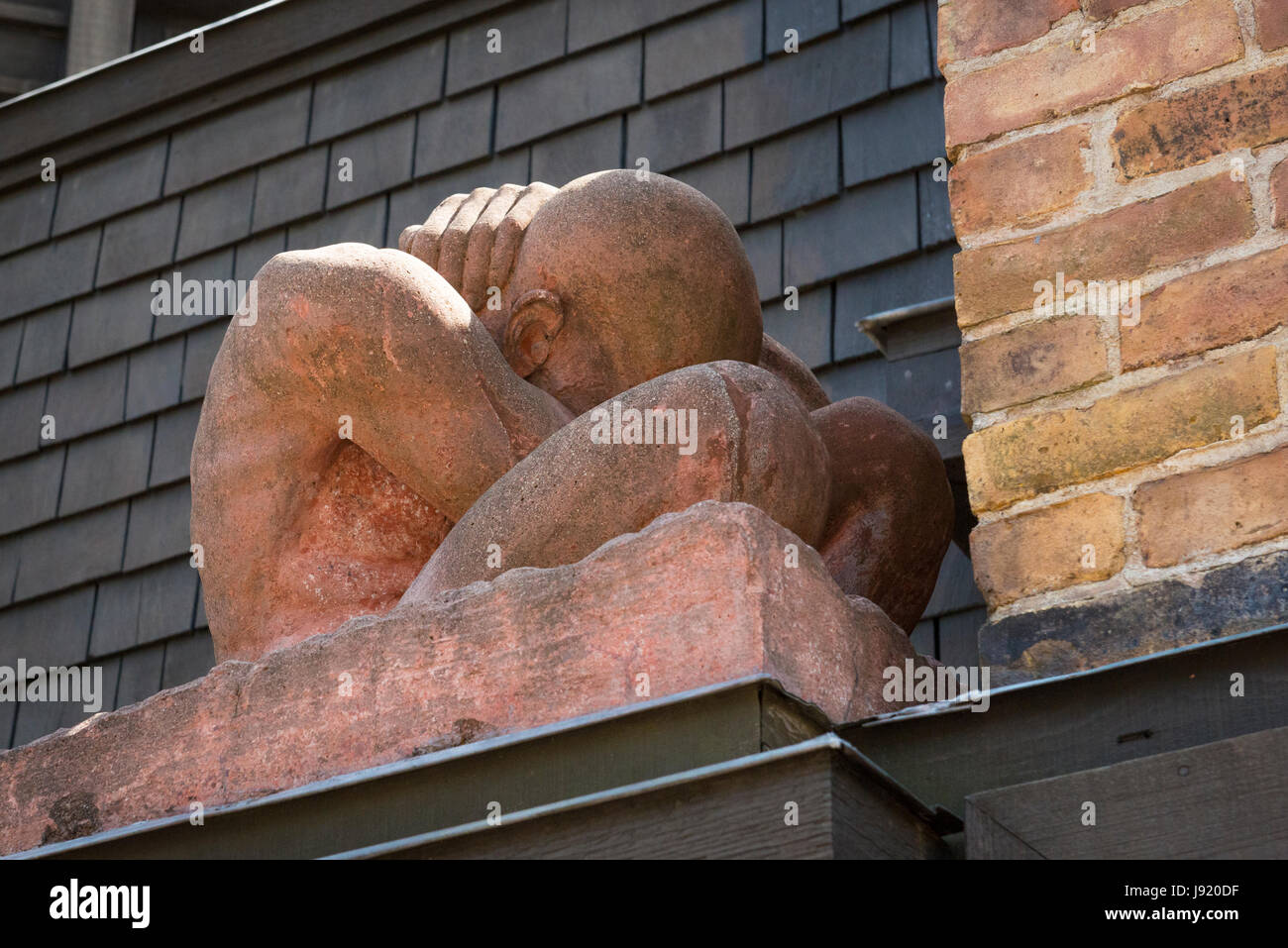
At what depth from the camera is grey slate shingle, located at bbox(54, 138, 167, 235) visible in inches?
263

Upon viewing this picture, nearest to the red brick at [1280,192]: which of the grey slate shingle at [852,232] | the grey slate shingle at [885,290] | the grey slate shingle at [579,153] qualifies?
the grey slate shingle at [885,290]

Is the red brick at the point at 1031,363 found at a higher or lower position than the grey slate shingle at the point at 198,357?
lower

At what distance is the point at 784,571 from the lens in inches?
84.7

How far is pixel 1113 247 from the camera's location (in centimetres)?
246

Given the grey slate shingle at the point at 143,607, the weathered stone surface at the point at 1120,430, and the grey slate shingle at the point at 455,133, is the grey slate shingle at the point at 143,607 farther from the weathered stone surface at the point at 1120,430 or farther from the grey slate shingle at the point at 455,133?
the weathered stone surface at the point at 1120,430

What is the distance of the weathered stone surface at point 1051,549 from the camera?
2.32m

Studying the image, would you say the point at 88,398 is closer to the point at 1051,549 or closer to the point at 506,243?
the point at 506,243

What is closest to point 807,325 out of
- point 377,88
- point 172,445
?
point 377,88

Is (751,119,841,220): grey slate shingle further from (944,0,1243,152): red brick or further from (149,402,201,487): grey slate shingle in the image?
(944,0,1243,152): red brick

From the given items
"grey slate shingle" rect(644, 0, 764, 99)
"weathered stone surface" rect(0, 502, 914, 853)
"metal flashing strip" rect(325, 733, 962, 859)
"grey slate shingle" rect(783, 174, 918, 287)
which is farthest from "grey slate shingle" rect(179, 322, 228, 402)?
"metal flashing strip" rect(325, 733, 962, 859)

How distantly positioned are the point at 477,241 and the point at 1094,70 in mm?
941

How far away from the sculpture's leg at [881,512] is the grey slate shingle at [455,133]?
11.2 feet
